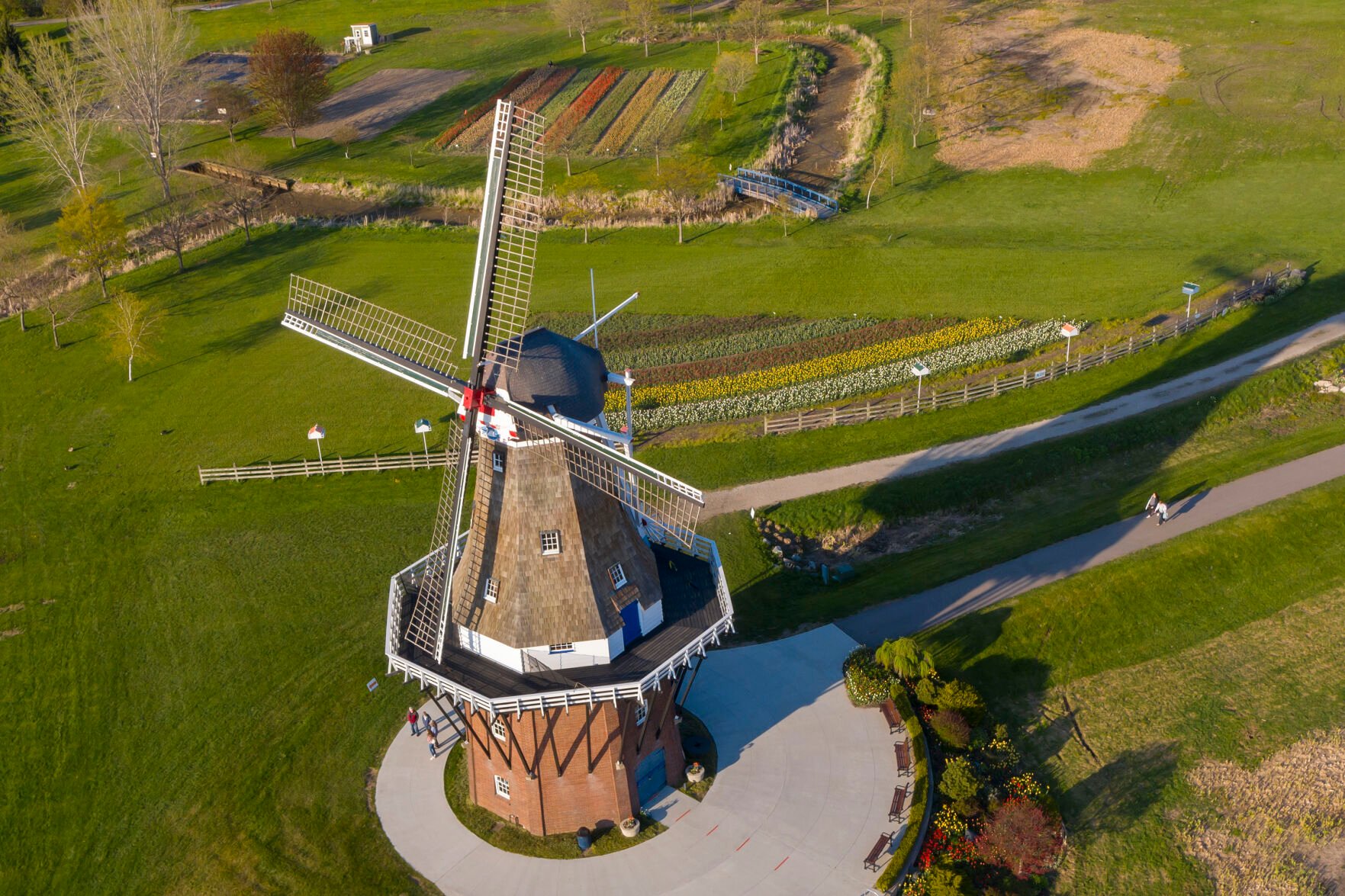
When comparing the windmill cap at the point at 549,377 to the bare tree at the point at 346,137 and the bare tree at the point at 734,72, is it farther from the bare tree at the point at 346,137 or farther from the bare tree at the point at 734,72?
the bare tree at the point at 346,137

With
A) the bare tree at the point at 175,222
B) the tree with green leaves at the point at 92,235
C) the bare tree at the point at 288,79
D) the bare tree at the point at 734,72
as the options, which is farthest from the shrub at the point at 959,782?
the bare tree at the point at 288,79

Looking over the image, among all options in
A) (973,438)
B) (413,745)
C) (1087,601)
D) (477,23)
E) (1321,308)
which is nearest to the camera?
(413,745)

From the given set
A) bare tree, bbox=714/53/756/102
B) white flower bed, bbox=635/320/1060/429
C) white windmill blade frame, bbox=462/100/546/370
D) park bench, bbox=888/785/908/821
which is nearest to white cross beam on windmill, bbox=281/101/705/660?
white windmill blade frame, bbox=462/100/546/370

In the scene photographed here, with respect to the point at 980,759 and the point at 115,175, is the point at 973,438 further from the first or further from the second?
the point at 115,175

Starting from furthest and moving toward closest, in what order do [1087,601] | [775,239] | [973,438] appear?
[775,239], [973,438], [1087,601]

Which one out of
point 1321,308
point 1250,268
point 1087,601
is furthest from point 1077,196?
point 1087,601

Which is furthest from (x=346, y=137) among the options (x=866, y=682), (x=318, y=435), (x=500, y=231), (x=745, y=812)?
(x=745, y=812)

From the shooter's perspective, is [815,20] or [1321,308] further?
[815,20]
